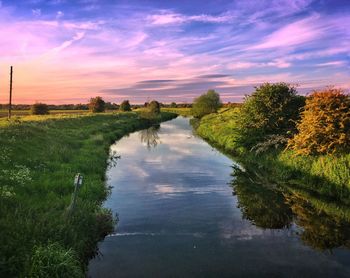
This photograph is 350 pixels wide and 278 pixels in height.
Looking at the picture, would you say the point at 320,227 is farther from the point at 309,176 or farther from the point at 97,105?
the point at 97,105

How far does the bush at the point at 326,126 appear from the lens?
20.9 meters

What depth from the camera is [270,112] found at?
30.8 meters

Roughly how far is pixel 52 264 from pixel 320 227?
423 inches

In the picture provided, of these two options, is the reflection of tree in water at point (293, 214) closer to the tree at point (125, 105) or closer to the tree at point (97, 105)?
the tree at point (97, 105)

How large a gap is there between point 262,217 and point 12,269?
10984mm

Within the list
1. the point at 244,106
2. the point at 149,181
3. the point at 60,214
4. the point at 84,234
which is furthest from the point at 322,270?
the point at 244,106

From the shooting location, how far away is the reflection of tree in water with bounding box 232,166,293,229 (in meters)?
16.6

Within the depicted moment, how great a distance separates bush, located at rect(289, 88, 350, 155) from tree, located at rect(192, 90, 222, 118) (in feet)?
255

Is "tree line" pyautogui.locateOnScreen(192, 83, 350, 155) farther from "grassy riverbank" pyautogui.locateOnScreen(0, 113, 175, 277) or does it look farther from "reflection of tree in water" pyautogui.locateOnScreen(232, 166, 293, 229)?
"grassy riverbank" pyautogui.locateOnScreen(0, 113, 175, 277)

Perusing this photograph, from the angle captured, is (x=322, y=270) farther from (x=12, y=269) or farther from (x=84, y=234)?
(x=12, y=269)

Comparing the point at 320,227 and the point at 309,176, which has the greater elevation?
the point at 309,176

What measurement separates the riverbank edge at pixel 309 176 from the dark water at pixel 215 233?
2.93ft

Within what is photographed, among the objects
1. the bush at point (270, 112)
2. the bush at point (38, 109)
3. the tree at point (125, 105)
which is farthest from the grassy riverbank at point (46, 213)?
the tree at point (125, 105)

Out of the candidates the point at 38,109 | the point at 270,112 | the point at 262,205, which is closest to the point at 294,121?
the point at 270,112
